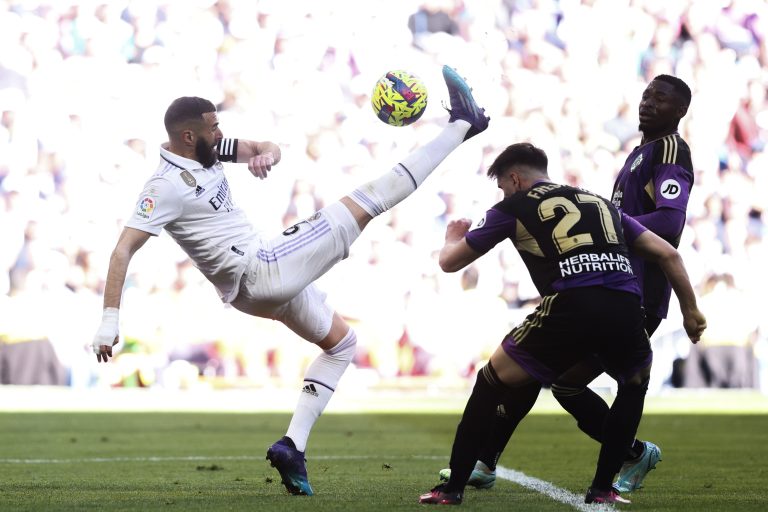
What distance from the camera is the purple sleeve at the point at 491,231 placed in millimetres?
5297

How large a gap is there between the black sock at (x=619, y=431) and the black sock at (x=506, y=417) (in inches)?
30.2

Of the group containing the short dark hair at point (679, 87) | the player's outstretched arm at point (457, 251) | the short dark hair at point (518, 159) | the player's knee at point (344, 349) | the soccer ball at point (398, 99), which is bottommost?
the player's knee at point (344, 349)

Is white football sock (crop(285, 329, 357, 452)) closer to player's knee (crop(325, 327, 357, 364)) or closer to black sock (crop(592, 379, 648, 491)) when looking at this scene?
player's knee (crop(325, 327, 357, 364))

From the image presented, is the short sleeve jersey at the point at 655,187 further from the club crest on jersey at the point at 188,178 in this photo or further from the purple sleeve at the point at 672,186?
the club crest on jersey at the point at 188,178

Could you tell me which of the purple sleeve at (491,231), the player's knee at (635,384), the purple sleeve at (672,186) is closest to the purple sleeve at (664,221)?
the purple sleeve at (672,186)

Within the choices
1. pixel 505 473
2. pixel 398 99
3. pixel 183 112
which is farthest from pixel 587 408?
pixel 183 112

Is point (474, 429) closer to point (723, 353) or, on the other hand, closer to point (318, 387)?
point (318, 387)

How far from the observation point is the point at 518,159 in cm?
544

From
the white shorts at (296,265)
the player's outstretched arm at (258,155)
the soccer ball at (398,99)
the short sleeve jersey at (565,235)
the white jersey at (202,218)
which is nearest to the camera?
the short sleeve jersey at (565,235)

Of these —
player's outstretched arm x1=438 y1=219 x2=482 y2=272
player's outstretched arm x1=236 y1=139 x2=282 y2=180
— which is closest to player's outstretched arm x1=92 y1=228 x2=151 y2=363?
player's outstretched arm x1=236 y1=139 x2=282 y2=180

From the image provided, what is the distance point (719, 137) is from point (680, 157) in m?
15.1

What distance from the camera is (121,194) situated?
19797 millimetres

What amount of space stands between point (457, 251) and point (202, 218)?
1.53 metres

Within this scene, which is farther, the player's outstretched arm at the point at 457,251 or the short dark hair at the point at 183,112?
the short dark hair at the point at 183,112
